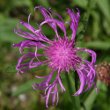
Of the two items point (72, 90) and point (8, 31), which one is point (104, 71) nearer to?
point (72, 90)

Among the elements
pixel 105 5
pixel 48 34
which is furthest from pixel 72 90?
pixel 105 5

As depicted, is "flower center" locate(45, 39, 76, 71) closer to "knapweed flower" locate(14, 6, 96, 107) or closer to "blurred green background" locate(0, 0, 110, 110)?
"knapweed flower" locate(14, 6, 96, 107)

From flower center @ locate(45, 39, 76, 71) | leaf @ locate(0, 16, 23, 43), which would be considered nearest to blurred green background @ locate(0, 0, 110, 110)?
leaf @ locate(0, 16, 23, 43)

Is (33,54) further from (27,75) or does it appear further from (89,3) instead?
(27,75)

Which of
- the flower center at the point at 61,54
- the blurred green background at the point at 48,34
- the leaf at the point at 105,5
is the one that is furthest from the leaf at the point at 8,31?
the flower center at the point at 61,54

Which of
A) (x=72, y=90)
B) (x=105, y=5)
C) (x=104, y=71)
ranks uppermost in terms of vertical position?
(x=105, y=5)

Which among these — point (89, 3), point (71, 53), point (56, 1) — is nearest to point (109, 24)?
point (56, 1)
